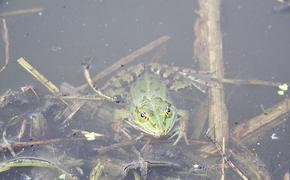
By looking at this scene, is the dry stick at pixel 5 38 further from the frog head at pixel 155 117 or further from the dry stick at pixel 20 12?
the frog head at pixel 155 117

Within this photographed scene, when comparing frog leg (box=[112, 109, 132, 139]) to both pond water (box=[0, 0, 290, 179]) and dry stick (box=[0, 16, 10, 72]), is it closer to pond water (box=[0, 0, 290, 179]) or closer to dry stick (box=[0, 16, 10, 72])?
pond water (box=[0, 0, 290, 179])

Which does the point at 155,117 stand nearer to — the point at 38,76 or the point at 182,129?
the point at 182,129

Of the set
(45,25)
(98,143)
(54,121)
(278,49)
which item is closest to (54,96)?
(54,121)

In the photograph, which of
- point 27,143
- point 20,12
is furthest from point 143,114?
point 20,12

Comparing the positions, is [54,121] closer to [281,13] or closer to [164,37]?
[164,37]

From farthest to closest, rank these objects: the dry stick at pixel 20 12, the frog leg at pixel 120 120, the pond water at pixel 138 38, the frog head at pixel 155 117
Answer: the dry stick at pixel 20 12, the pond water at pixel 138 38, the frog leg at pixel 120 120, the frog head at pixel 155 117

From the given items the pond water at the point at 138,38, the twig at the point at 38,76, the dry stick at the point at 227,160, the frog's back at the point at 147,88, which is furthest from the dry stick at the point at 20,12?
the dry stick at the point at 227,160
